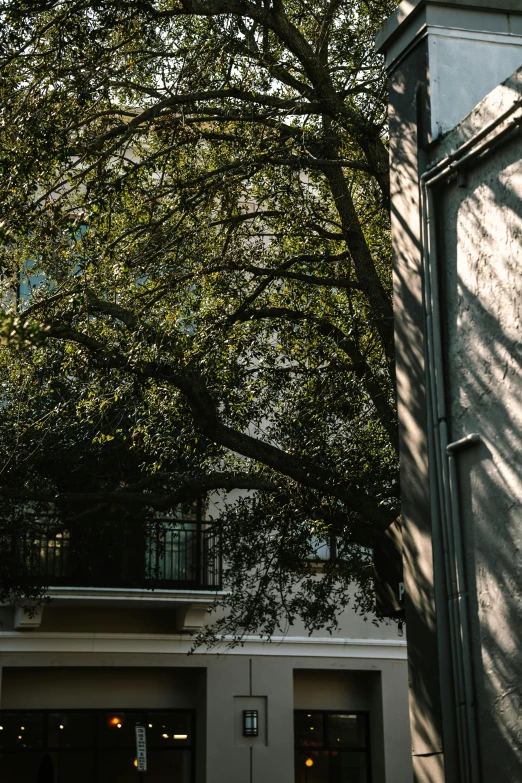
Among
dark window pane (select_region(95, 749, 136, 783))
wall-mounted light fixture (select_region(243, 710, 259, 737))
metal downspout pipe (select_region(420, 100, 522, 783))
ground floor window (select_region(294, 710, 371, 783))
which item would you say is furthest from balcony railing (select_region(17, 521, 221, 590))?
metal downspout pipe (select_region(420, 100, 522, 783))

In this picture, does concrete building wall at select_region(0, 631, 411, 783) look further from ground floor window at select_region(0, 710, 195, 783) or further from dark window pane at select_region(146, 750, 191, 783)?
dark window pane at select_region(146, 750, 191, 783)

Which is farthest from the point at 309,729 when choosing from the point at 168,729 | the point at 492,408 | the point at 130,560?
the point at 492,408

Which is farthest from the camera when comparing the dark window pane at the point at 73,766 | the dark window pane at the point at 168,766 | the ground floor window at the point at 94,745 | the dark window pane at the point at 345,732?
the dark window pane at the point at 345,732

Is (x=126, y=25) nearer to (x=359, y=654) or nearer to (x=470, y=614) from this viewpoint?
(x=470, y=614)

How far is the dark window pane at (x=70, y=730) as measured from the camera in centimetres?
1991

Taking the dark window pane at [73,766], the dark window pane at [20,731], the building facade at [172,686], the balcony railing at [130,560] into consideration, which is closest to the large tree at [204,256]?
the balcony railing at [130,560]

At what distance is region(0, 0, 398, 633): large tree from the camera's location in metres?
11.5

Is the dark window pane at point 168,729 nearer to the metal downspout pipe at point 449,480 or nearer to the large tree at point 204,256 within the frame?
the large tree at point 204,256

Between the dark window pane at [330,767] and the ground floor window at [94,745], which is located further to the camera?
the dark window pane at [330,767]

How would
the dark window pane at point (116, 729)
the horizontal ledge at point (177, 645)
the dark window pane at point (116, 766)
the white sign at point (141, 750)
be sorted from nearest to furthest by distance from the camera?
the white sign at point (141, 750) < the horizontal ledge at point (177, 645) < the dark window pane at point (116, 766) < the dark window pane at point (116, 729)

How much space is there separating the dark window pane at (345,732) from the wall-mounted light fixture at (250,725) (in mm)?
2002

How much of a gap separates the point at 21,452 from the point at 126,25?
5995 millimetres

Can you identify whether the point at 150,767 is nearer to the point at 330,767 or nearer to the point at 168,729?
A: the point at 168,729

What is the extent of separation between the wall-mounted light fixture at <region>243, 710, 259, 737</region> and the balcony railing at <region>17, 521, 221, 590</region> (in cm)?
270
